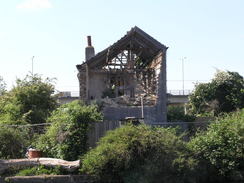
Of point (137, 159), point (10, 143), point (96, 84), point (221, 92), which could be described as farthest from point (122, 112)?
point (221, 92)

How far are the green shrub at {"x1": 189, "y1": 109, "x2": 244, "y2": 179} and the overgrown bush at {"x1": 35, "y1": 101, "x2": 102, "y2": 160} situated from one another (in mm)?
3978

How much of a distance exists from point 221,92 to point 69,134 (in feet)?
53.7

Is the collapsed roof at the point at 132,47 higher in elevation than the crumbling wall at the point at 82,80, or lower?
higher

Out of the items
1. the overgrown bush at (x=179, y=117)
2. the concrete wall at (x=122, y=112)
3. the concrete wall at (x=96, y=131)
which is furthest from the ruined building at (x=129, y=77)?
the concrete wall at (x=96, y=131)

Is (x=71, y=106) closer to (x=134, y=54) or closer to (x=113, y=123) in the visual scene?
(x=113, y=123)

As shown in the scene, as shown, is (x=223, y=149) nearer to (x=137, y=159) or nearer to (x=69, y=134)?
(x=137, y=159)

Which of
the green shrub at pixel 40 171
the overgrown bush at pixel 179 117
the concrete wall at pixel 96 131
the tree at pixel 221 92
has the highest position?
the tree at pixel 221 92

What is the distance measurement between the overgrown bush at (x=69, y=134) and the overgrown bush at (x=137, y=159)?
1.21 metres

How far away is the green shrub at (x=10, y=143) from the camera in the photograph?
1752 cm

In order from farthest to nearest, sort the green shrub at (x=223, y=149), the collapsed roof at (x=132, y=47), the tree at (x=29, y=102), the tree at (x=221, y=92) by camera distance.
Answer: the tree at (x=221, y=92) < the collapsed roof at (x=132, y=47) < the tree at (x=29, y=102) < the green shrub at (x=223, y=149)

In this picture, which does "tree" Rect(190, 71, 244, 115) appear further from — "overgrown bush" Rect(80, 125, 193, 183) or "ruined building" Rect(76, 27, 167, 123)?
"overgrown bush" Rect(80, 125, 193, 183)

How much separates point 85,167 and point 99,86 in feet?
45.3

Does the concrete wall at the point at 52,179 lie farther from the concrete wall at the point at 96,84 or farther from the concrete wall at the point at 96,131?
the concrete wall at the point at 96,84

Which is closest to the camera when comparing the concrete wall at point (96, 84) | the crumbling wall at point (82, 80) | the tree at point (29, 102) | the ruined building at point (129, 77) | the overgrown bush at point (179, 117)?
the tree at point (29, 102)
